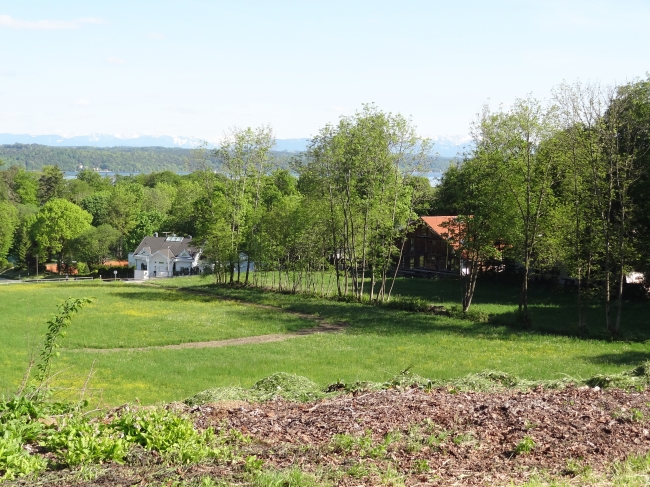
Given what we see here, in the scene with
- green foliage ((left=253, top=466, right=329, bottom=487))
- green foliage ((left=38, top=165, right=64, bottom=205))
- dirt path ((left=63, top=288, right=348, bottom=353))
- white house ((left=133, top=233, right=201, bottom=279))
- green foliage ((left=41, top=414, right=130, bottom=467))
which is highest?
green foliage ((left=38, top=165, right=64, bottom=205))

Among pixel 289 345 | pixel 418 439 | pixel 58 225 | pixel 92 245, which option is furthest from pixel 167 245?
pixel 418 439

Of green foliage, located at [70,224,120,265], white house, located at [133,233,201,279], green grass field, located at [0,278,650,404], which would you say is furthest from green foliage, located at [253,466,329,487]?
green foliage, located at [70,224,120,265]

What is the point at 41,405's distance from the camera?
33.0 ft

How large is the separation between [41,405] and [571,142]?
29.7 meters

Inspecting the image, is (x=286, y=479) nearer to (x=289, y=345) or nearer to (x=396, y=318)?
(x=289, y=345)

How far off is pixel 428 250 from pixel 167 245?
4503 centimetres

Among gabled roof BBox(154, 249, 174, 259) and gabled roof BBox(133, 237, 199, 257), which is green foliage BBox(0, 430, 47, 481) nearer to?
gabled roof BBox(133, 237, 199, 257)

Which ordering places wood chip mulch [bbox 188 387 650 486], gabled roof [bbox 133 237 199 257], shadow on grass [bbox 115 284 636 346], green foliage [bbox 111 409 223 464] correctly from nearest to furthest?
wood chip mulch [bbox 188 387 650 486] → green foliage [bbox 111 409 223 464] → shadow on grass [bbox 115 284 636 346] → gabled roof [bbox 133 237 199 257]

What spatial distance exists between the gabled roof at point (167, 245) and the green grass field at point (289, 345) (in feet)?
164

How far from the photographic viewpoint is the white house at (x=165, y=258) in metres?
100

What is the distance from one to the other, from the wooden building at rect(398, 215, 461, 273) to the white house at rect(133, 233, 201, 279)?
3619 cm

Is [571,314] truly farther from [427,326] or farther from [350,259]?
[350,259]

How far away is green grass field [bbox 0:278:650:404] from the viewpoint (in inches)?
887

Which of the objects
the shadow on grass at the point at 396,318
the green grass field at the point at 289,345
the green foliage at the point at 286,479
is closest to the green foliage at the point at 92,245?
the shadow on grass at the point at 396,318
